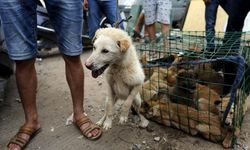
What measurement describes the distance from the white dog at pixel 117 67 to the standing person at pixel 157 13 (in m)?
2.08

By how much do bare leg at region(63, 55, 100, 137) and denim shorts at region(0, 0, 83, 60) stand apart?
11 cm

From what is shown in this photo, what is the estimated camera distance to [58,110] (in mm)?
3771

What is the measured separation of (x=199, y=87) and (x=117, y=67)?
0.81 m

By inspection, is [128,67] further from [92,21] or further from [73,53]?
[92,21]

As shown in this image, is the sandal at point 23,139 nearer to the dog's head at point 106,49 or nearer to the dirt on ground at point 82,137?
the dirt on ground at point 82,137

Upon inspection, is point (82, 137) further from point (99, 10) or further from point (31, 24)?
point (99, 10)

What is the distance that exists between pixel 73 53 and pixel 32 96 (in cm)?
57

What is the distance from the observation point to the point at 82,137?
10.5 feet

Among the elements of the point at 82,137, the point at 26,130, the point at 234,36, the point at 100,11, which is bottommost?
the point at 82,137

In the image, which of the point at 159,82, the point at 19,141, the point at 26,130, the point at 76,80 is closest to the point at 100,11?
the point at 159,82

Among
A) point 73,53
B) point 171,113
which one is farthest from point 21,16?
point 171,113

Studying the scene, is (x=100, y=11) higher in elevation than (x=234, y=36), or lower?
higher

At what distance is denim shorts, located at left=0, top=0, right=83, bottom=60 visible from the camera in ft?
8.91

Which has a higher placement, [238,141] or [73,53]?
[73,53]
